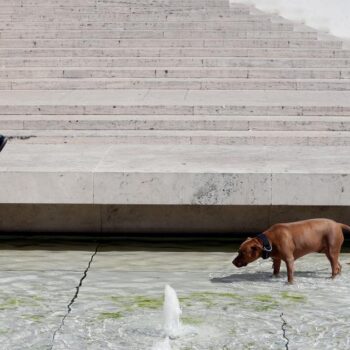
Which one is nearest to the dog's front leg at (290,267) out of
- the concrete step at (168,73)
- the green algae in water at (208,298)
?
the green algae in water at (208,298)

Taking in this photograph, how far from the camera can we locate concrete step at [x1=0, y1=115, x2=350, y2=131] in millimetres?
10695

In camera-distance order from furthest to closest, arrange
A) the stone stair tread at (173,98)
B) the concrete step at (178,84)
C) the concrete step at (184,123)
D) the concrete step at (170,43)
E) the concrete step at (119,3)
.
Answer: the concrete step at (119,3) < the concrete step at (170,43) < the concrete step at (178,84) < the stone stair tread at (173,98) < the concrete step at (184,123)

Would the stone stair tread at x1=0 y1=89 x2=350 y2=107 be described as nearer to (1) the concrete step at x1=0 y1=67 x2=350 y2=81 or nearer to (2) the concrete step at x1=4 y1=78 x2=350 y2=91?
(2) the concrete step at x1=4 y1=78 x2=350 y2=91

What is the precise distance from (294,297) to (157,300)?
93 centimetres

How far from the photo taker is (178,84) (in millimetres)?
13477

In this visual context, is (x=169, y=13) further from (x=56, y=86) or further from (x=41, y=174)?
(x=41, y=174)

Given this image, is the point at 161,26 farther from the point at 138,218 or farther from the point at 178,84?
the point at 138,218

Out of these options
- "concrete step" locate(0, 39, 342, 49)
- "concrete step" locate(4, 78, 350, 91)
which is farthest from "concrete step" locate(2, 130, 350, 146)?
"concrete step" locate(0, 39, 342, 49)

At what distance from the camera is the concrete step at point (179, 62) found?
48.4 feet

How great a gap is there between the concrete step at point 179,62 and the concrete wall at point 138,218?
732 centimetres

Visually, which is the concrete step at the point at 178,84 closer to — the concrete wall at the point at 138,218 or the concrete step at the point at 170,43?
the concrete step at the point at 170,43

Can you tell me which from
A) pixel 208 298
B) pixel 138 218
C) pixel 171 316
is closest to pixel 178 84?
pixel 138 218

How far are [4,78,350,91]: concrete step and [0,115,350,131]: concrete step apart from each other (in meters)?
2.46

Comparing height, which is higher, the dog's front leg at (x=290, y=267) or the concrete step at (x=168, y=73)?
the concrete step at (x=168, y=73)
